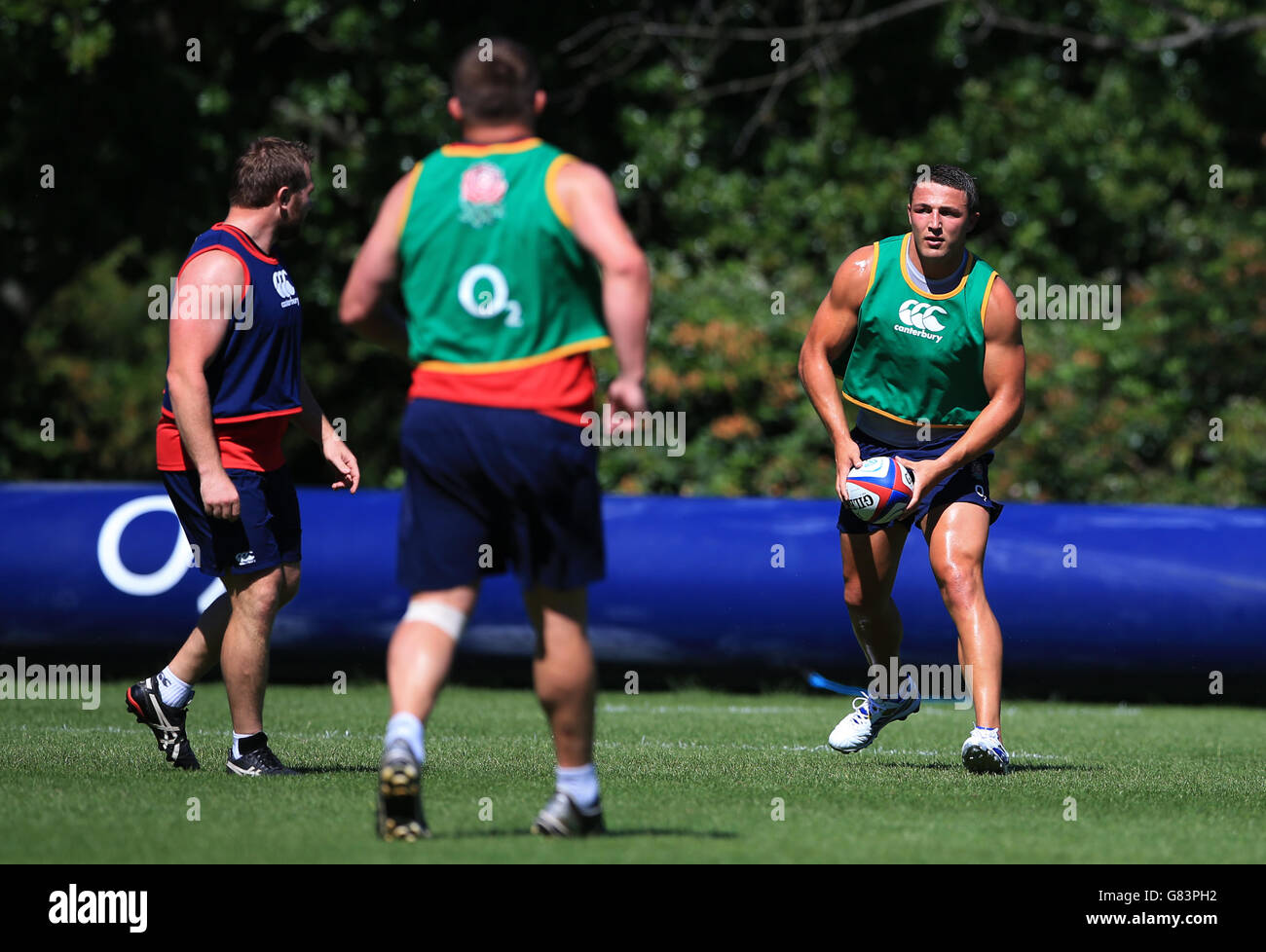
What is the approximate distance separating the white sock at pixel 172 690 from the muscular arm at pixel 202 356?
866mm

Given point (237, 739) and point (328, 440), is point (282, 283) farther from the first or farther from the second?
point (237, 739)

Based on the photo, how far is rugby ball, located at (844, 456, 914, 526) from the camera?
685 cm

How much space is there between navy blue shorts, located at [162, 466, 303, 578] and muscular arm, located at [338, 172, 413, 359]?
1.49 meters

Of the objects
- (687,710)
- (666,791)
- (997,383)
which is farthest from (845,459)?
(687,710)

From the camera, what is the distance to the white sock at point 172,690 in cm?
653

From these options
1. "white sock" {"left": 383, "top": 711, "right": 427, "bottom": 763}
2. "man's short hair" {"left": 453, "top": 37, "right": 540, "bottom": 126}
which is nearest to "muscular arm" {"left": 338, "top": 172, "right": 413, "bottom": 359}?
"man's short hair" {"left": 453, "top": 37, "right": 540, "bottom": 126}

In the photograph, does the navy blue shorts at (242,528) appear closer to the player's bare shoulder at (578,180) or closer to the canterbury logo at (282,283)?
the canterbury logo at (282,283)

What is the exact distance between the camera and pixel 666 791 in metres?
5.94

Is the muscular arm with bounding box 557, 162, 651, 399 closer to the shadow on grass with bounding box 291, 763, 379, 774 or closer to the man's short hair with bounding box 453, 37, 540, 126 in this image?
the man's short hair with bounding box 453, 37, 540, 126

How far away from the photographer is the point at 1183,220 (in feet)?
56.5

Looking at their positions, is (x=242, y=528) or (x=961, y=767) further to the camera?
(x=961, y=767)

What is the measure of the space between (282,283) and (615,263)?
218cm

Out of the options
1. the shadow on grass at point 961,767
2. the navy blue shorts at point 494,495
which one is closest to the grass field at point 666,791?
the shadow on grass at point 961,767
